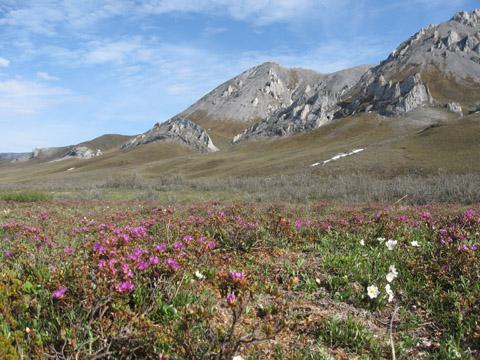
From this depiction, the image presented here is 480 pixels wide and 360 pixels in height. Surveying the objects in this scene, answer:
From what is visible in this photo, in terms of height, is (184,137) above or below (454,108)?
above

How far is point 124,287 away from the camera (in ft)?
13.2

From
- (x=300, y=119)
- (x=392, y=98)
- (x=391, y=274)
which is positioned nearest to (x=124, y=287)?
(x=391, y=274)

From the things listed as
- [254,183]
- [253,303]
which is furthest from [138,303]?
[254,183]

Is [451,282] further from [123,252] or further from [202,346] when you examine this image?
[123,252]

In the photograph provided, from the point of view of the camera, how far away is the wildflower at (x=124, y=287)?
398cm

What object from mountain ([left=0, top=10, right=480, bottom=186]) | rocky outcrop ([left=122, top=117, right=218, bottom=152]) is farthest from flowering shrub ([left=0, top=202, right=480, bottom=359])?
rocky outcrop ([left=122, top=117, right=218, bottom=152])

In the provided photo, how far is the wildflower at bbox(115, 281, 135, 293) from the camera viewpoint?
398 cm

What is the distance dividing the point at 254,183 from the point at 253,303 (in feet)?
108

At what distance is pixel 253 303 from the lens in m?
4.83

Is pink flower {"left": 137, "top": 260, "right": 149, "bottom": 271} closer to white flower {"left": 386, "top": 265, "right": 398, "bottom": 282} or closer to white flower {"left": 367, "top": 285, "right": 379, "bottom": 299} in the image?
white flower {"left": 367, "top": 285, "right": 379, "bottom": 299}

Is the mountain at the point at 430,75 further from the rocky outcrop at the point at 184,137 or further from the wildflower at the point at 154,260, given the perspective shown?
the wildflower at the point at 154,260

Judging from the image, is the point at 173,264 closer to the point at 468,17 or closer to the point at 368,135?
the point at 368,135

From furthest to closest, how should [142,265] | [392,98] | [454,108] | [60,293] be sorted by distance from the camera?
[392,98] < [454,108] < [142,265] < [60,293]

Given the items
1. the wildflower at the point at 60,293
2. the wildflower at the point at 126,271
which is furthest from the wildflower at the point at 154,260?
the wildflower at the point at 60,293
